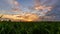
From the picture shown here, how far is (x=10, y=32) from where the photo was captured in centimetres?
805

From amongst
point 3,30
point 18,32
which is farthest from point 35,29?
point 3,30

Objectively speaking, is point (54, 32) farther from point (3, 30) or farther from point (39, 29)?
point (3, 30)

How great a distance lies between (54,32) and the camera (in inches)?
329

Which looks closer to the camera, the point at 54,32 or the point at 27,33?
the point at 27,33

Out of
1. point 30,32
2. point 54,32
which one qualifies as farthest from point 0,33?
point 54,32

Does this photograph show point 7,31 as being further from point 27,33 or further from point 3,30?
point 27,33

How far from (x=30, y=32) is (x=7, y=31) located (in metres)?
1.08

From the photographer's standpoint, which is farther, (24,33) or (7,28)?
(7,28)

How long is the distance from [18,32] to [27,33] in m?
0.40

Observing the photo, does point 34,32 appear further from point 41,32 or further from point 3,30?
point 3,30

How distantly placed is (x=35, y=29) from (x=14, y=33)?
0.98 m

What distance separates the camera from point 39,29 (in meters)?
8.35

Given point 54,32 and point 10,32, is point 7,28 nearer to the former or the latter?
point 10,32

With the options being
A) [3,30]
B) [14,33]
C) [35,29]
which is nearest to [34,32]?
[35,29]
